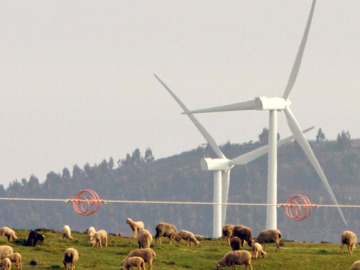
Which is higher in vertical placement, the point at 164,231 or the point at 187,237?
the point at 164,231

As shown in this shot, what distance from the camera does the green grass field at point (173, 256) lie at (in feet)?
242

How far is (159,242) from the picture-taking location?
274 ft

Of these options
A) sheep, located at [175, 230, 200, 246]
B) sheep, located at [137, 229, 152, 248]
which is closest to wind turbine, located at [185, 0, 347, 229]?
sheep, located at [175, 230, 200, 246]

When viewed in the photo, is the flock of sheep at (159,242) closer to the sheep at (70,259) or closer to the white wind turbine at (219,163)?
the sheep at (70,259)

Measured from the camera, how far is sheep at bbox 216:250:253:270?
237 ft

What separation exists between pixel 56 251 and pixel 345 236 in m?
19.8

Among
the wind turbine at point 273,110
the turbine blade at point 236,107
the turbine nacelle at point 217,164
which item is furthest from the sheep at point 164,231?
the turbine nacelle at point 217,164

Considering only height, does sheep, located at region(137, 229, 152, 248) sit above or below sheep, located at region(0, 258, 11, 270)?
above

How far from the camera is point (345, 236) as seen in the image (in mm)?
81438

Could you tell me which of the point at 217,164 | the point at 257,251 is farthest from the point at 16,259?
the point at 217,164

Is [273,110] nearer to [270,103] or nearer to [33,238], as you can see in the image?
[270,103]

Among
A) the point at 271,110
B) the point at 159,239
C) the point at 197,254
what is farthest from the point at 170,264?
the point at 271,110

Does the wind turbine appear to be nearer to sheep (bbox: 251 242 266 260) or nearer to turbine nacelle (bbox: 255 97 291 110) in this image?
turbine nacelle (bbox: 255 97 291 110)

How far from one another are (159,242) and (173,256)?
659 cm
